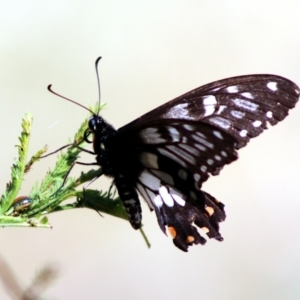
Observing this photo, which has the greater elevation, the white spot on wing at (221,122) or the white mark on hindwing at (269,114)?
the white spot on wing at (221,122)

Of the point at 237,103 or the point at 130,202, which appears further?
the point at 237,103

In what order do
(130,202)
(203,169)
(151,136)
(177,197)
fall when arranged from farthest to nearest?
1. (177,197)
2. (151,136)
3. (203,169)
4. (130,202)

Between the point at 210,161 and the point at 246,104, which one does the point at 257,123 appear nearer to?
the point at 246,104

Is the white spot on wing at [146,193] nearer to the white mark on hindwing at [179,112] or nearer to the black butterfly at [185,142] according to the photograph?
the black butterfly at [185,142]

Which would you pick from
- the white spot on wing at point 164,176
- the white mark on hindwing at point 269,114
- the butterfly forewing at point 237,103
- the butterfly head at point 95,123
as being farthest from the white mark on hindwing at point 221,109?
the butterfly head at point 95,123

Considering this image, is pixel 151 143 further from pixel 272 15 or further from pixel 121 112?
pixel 272 15

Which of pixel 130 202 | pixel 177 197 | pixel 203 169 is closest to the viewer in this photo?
pixel 130 202

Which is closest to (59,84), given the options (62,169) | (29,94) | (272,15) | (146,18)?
(29,94)

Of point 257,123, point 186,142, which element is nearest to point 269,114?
point 257,123
